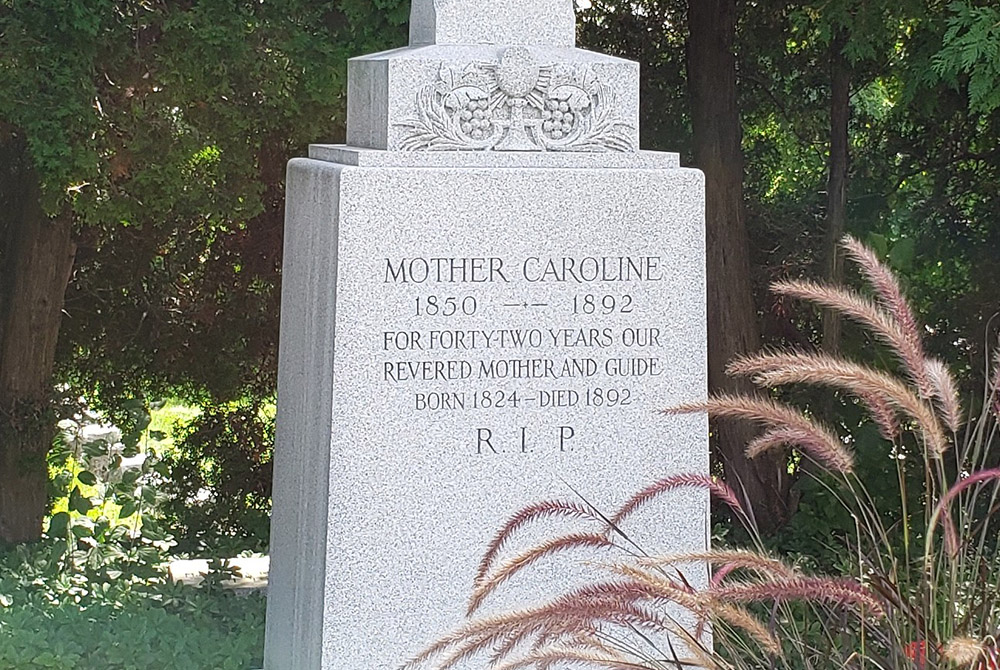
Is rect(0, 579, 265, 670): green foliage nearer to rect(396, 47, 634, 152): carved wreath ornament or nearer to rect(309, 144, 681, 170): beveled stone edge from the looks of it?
rect(309, 144, 681, 170): beveled stone edge

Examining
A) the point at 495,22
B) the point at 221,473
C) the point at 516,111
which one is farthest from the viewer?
the point at 221,473

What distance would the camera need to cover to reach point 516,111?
4.77 metres

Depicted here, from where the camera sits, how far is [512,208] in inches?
184

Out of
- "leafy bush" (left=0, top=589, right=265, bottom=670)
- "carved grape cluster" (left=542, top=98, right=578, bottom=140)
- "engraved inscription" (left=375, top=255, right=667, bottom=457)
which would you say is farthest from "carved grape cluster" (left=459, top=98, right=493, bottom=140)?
"leafy bush" (left=0, top=589, right=265, bottom=670)

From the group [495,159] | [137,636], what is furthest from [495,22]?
[137,636]

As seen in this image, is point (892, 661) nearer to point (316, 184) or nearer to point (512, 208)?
point (512, 208)

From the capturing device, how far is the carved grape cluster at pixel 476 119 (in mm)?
4707

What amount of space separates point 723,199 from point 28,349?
150 inches

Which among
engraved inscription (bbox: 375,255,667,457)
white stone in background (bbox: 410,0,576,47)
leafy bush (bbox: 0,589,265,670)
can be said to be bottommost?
leafy bush (bbox: 0,589,265,670)

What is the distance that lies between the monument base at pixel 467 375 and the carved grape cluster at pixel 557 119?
9 cm

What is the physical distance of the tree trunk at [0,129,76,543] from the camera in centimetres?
843

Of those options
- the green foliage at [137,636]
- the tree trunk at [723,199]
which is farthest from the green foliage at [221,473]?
the tree trunk at [723,199]

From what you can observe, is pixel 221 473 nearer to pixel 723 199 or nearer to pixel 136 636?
pixel 136 636

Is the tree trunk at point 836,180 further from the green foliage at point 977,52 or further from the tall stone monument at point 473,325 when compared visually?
the tall stone monument at point 473,325
